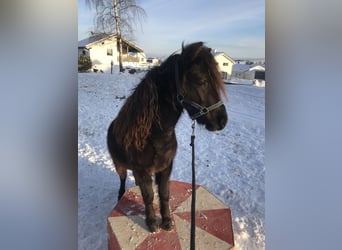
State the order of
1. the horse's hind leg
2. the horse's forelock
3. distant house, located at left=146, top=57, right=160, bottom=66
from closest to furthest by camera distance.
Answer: the horse's forelock, distant house, located at left=146, top=57, right=160, bottom=66, the horse's hind leg

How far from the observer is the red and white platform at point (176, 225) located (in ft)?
3.81

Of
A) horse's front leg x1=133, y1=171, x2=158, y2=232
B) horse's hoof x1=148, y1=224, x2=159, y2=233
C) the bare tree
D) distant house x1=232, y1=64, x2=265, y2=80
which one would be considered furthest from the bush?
horse's hoof x1=148, y1=224, x2=159, y2=233

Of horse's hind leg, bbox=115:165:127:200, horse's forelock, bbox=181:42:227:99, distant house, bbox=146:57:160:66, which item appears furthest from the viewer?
horse's hind leg, bbox=115:165:127:200

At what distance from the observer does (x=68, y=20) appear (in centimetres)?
113

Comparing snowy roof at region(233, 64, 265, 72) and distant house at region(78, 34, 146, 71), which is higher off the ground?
distant house at region(78, 34, 146, 71)

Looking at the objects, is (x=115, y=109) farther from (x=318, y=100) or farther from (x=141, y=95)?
(x=318, y=100)

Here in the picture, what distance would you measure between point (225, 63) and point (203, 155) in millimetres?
455

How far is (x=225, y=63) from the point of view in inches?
47.0

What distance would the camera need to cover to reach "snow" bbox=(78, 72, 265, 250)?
1212mm

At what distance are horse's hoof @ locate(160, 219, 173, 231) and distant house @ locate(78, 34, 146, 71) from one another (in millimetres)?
720

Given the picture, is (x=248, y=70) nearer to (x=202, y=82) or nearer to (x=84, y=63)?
(x=202, y=82)

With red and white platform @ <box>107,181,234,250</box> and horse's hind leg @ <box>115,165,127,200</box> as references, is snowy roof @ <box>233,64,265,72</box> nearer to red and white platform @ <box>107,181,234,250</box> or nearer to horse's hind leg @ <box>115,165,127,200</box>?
red and white platform @ <box>107,181,234,250</box>

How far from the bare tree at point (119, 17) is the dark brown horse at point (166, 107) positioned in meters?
0.28

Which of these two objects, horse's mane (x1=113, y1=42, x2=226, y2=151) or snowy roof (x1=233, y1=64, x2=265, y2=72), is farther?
snowy roof (x1=233, y1=64, x2=265, y2=72)
